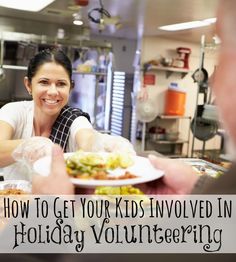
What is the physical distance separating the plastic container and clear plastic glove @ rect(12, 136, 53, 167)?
16.8ft

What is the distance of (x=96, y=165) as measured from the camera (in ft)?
1.56

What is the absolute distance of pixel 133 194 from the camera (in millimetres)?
466

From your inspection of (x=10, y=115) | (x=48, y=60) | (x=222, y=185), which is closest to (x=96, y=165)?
(x=222, y=185)

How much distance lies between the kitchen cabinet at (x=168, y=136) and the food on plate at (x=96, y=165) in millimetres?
4739

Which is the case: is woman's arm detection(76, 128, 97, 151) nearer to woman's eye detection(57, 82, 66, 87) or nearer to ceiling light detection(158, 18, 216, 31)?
woman's eye detection(57, 82, 66, 87)

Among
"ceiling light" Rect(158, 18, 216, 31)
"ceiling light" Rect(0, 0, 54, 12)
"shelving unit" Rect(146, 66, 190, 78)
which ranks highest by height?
"ceiling light" Rect(158, 18, 216, 31)

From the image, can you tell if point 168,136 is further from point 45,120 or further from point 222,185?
point 222,185

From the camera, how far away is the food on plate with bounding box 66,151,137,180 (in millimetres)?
447

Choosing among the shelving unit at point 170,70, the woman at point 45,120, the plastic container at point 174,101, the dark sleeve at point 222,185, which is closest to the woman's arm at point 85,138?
the woman at point 45,120

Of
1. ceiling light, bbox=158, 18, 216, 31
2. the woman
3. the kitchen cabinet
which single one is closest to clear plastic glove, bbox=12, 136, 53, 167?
the woman

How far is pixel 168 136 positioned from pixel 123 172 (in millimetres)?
5071

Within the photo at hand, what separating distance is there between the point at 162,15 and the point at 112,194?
3343mm

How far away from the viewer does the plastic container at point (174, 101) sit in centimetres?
559

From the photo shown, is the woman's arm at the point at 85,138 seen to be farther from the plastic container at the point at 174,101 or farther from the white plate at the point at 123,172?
the plastic container at the point at 174,101
